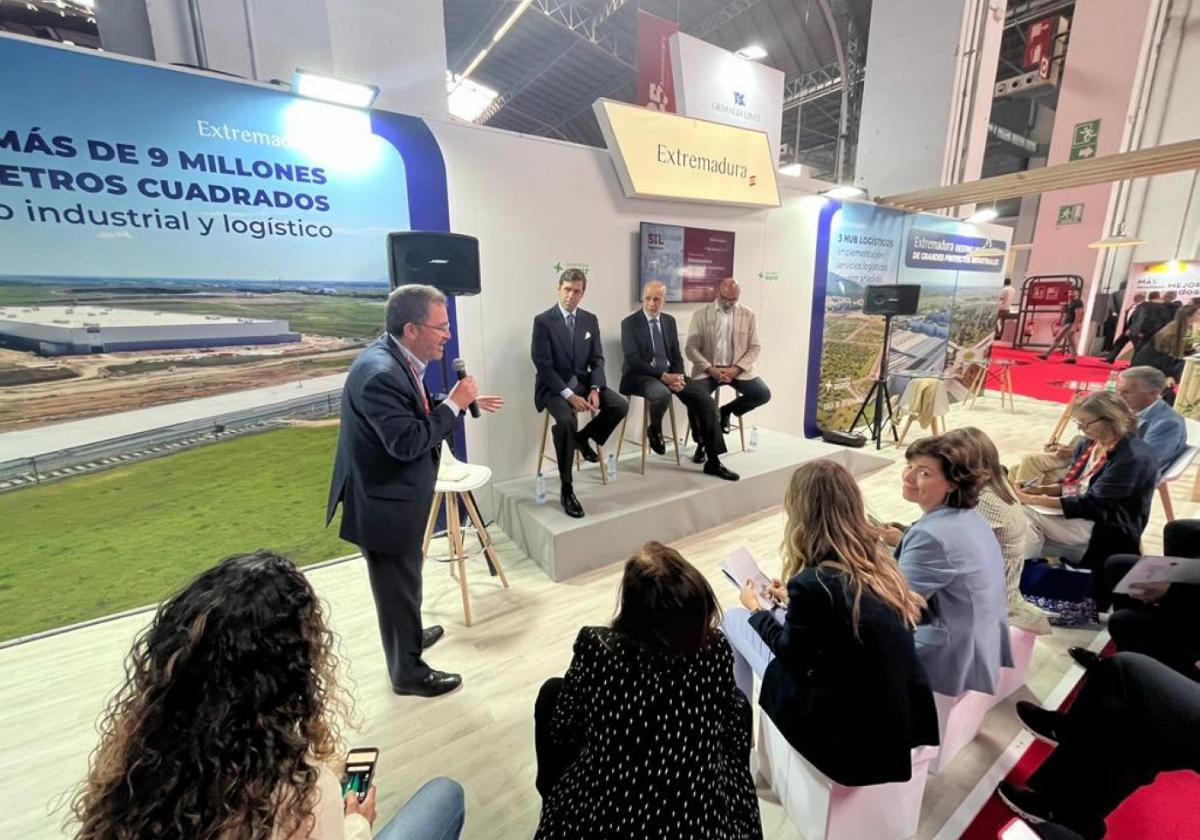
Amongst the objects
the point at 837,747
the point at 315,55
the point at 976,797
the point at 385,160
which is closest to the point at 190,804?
the point at 837,747

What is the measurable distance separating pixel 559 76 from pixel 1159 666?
12.3m

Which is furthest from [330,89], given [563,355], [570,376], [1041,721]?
[1041,721]

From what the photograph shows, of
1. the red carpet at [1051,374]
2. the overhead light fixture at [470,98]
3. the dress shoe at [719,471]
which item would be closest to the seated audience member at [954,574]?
the dress shoe at [719,471]

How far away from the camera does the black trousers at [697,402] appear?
3750mm

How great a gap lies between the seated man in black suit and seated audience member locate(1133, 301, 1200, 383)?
5.01 metres

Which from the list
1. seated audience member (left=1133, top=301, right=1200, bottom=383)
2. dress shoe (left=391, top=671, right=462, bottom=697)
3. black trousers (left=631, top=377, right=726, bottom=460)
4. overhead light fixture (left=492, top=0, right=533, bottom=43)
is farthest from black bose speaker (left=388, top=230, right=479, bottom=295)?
seated audience member (left=1133, top=301, right=1200, bottom=383)

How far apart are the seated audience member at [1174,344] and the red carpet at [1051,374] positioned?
1.95 metres

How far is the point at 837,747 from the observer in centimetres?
124

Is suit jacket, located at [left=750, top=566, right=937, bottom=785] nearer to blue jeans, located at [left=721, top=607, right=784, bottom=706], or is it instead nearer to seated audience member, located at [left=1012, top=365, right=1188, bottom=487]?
blue jeans, located at [left=721, top=607, right=784, bottom=706]

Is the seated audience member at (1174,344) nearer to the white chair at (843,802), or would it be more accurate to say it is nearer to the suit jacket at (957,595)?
the suit jacket at (957,595)

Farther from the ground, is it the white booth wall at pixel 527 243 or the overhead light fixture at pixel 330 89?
the overhead light fixture at pixel 330 89

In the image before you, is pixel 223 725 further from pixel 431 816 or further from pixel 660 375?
pixel 660 375

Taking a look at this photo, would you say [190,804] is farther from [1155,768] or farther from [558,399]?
[558,399]

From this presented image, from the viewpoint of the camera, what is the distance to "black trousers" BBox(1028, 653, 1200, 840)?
1.26 m
